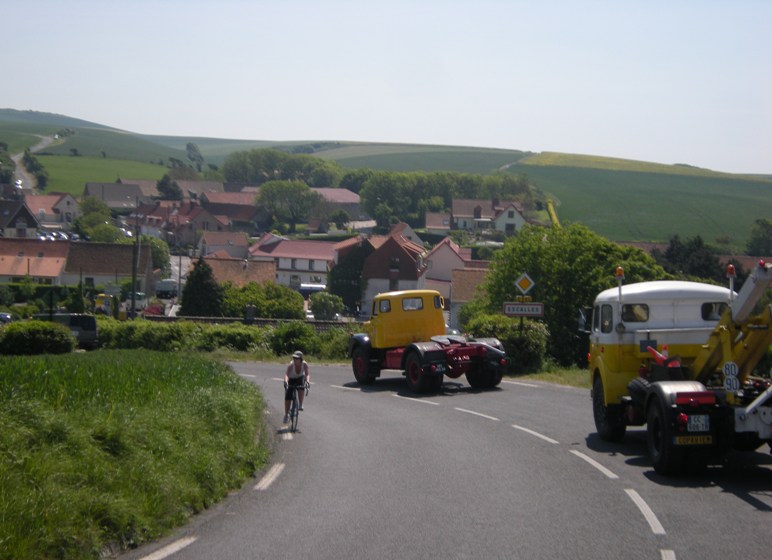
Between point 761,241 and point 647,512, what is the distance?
80.1 m

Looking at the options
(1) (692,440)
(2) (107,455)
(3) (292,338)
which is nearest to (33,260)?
(3) (292,338)

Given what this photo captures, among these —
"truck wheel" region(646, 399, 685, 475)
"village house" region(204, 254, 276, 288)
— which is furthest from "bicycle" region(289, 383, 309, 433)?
"village house" region(204, 254, 276, 288)

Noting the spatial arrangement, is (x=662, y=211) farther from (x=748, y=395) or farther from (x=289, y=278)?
(x=748, y=395)

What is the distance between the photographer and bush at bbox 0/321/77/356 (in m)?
31.0

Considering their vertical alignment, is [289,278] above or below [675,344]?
below

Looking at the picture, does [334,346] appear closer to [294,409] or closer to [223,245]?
[294,409]

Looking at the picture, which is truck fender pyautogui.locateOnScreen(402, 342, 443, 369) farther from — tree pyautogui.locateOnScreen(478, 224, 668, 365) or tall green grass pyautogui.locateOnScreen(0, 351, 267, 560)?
tree pyautogui.locateOnScreen(478, 224, 668, 365)

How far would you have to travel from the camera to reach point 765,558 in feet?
29.3

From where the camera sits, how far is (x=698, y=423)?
41.0ft

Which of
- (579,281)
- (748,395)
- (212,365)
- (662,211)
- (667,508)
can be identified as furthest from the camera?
(662,211)

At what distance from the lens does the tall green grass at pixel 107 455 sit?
29.3 feet

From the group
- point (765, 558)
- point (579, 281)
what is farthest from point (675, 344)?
point (579, 281)

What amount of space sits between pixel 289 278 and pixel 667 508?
3632 inches

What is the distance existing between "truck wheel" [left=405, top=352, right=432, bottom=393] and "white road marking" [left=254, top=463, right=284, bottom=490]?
10.0 metres
